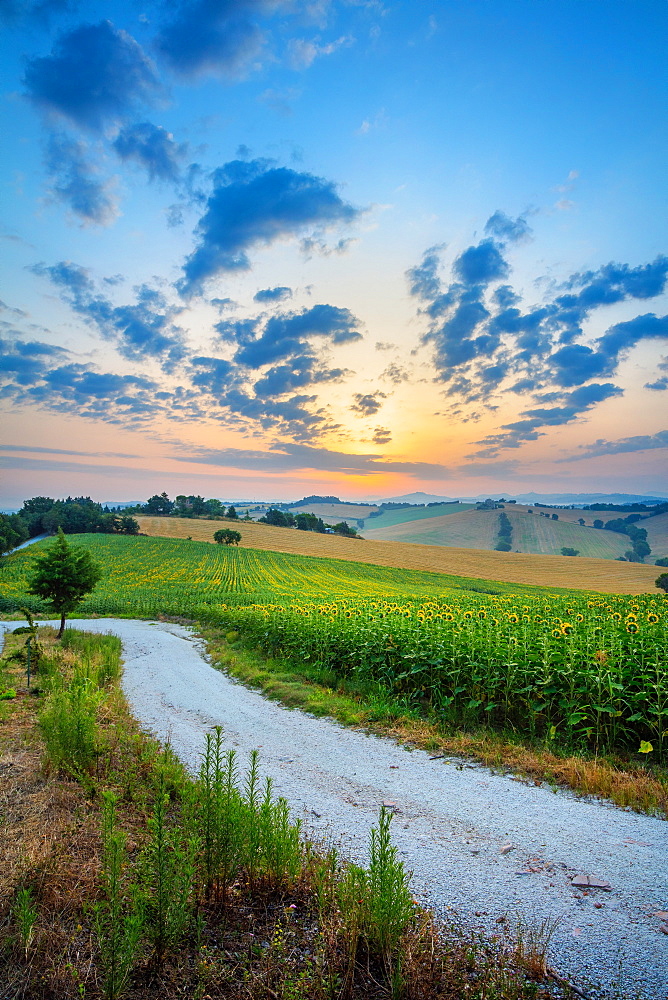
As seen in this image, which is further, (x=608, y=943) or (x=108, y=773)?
(x=108, y=773)

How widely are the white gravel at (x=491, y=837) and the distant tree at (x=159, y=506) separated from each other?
127969 mm

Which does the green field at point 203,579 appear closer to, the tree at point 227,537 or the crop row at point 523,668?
the tree at point 227,537

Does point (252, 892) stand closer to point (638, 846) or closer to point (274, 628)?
point (638, 846)

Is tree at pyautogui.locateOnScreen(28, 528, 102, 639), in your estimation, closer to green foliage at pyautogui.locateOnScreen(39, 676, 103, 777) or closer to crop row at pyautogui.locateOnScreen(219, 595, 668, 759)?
crop row at pyautogui.locateOnScreen(219, 595, 668, 759)

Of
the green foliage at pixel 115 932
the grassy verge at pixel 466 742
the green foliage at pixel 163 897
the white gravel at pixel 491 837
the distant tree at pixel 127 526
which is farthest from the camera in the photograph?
the distant tree at pixel 127 526

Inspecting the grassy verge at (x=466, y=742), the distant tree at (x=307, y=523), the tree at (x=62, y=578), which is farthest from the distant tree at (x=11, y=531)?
the grassy verge at (x=466, y=742)

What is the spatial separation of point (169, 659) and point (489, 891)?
13.9 meters

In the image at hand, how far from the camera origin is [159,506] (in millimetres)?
131125

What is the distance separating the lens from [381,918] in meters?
3.32

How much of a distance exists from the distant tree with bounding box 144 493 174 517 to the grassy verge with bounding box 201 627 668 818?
124 metres

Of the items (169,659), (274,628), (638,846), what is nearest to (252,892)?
(638,846)

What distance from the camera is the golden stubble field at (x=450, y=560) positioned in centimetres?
6731

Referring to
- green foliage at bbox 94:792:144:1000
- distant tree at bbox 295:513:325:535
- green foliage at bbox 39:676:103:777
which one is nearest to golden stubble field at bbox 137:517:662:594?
distant tree at bbox 295:513:325:535

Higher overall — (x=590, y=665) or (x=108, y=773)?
(x=590, y=665)
